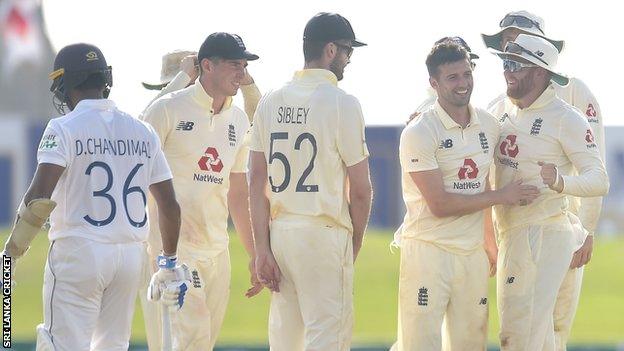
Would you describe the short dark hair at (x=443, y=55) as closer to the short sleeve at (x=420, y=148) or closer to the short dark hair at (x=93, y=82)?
the short sleeve at (x=420, y=148)

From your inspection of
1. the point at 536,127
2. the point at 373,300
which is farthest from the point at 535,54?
the point at 373,300

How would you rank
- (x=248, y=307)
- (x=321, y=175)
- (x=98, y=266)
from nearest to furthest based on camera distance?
(x=98, y=266) → (x=321, y=175) → (x=248, y=307)

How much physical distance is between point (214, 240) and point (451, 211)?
1250mm

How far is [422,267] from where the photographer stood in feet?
24.5

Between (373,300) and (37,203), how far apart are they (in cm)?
1999

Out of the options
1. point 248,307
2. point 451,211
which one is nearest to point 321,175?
point 451,211

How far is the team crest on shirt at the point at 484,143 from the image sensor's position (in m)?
7.48

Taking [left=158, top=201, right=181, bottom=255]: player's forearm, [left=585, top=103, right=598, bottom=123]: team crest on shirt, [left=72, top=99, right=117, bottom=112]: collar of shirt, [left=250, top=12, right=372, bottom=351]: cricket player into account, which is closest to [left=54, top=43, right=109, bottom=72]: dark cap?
[left=72, top=99, right=117, bottom=112]: collar of shirt

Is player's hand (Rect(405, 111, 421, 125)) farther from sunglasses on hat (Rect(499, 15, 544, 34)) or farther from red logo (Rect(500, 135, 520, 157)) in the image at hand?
sunglasses on hat (Rect(499, 15, 544, 34))

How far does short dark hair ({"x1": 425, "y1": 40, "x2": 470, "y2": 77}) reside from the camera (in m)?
7.40

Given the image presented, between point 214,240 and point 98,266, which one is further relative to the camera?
point 214,240

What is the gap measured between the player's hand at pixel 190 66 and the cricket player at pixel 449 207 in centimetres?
137

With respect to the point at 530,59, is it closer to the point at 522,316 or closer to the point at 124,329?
the point at 522,316

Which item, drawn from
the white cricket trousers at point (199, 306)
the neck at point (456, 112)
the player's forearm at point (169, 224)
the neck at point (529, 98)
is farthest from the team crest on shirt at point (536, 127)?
the player's forearm at point (169, 224)
